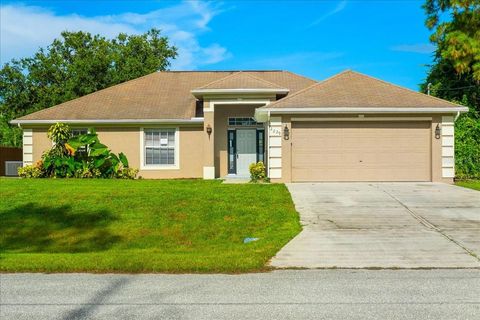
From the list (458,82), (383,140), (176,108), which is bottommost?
(383,140)

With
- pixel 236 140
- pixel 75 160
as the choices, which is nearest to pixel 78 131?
pixel 75 160

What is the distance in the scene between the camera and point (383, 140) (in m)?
17.9

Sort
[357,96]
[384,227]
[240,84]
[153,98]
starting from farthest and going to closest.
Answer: [153,98], [240,84], [357,96], [384,227]

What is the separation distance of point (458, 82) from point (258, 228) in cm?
2477

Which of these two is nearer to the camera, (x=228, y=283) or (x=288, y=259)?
(x=228, y=283)

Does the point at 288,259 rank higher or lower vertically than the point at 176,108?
lower

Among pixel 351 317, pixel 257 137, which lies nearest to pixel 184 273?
pixel 351 317

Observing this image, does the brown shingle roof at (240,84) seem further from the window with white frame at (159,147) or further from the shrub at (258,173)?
the shrub at (258,173)

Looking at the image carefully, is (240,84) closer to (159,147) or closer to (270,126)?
(270,126)

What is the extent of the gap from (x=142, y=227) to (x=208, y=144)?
8.93 meters

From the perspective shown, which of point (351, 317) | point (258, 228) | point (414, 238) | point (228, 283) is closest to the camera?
point (351, 317)

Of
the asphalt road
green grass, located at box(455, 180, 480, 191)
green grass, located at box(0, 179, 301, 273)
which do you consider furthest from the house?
the asphalt road

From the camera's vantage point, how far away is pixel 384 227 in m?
11.2

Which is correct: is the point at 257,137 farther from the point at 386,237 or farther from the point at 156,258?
the point at 156,258
